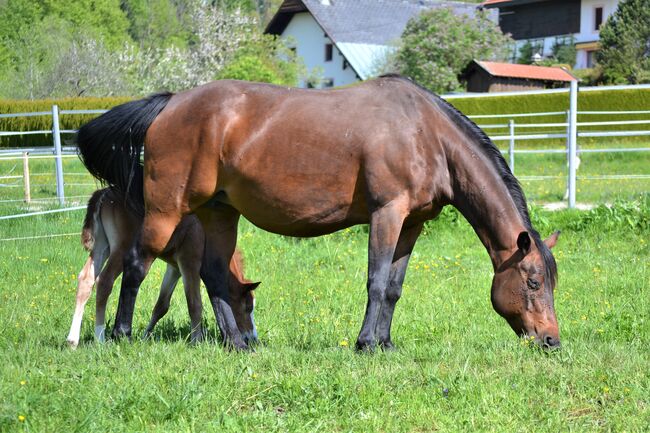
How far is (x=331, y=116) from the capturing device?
5.99 meters

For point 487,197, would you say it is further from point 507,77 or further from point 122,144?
point 507,77

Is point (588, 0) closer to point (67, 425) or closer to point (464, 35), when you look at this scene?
point (464, 35)

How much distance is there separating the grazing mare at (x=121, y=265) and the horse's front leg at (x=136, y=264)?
12.8 inches

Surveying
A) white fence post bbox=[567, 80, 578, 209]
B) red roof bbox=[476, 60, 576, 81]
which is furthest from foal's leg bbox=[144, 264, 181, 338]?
red roof bbox=[476, 60, 576, 81]

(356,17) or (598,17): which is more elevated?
(356,17)

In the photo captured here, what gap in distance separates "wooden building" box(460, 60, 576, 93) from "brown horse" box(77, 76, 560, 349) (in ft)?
108

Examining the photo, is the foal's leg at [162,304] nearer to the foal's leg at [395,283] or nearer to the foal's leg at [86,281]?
the foal's leg at [86,281]

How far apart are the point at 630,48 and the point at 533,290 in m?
34.9

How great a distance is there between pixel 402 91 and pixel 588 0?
1848 inches

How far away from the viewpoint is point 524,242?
5836 millimetres

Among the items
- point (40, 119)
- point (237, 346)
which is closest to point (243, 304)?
point (237, 346)

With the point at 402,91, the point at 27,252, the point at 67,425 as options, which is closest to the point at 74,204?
the point at 27,252

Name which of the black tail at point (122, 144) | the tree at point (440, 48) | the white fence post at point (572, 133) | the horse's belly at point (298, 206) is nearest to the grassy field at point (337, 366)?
the horse's belly at point (298, 206)

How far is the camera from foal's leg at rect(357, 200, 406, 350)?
18.9 feet
